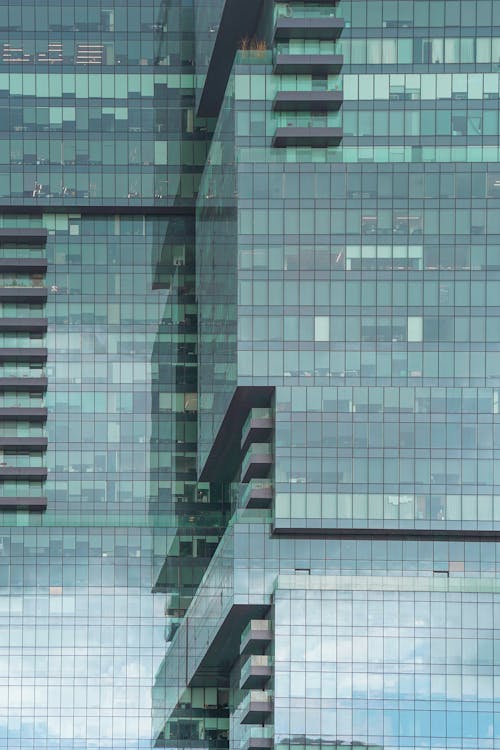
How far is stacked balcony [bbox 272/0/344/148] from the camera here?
180250 millimetres

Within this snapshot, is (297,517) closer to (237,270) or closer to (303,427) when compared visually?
(303,427)

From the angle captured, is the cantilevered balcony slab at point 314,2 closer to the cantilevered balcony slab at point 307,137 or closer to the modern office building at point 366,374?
the modern office building at point 366,374

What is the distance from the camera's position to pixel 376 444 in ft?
578

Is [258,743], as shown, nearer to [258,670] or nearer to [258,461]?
[258,670]

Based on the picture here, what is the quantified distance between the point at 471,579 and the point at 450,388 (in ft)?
56.4

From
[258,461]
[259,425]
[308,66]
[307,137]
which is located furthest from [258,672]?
[308,66]

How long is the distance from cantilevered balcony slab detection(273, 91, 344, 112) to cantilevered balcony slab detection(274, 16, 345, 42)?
5.19 metres


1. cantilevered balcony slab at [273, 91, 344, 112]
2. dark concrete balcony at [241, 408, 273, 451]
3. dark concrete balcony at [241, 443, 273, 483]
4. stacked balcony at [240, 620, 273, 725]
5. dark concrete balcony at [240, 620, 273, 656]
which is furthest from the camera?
cantilevered balcony slab at [273, 91, 344, 112]

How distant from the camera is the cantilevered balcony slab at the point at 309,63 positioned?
180 metres

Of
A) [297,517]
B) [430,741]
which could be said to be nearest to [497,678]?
[430,741]

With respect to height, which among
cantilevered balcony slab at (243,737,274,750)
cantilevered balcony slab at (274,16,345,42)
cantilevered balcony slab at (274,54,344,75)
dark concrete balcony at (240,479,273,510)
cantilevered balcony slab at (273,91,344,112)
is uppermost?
cantilevered balcony slab at (274,16,345,42)

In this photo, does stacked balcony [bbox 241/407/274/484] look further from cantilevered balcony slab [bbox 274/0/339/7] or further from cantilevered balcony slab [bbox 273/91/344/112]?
cantilevered balcony slab [bbox 274/0/339/7]

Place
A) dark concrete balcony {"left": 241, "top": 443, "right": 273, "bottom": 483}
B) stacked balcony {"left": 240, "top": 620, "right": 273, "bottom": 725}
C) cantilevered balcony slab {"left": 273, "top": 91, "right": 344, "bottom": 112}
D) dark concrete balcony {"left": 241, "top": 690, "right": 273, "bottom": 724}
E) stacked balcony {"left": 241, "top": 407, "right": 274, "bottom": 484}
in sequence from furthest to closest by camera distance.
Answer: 1. cantilevered balcony slab {"left": 273, "top": 91, "right": 344, "bottom": 112}
2. stacked balcony {"left": 241, "top": 407, "right": 274, "bottom": 484}
3. dark concrete balcony {"left": 241, "top": 443, "right": 273, "bottom": 483}
4. stacked balcony {"left": 240, "top": 620, "right": 273, "bottom": 725}
5. dark concrete balcony {"left": 241, "top": 690, "right": 273, "bottom": 724}

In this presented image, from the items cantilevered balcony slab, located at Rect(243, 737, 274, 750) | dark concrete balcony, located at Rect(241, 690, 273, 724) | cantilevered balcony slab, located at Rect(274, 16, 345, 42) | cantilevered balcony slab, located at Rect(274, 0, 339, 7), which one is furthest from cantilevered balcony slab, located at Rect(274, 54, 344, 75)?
cantilevered balcony slab, located at Rect(243, 737, 274, 750)
